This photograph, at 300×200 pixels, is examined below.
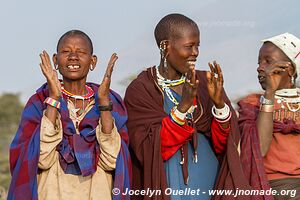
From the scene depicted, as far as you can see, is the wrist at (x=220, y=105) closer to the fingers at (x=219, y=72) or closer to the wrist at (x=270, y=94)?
the fingers at (x=219, y=72)

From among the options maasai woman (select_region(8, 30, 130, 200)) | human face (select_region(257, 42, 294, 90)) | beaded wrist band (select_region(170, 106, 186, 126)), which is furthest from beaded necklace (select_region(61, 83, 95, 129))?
human face (select_region(257, 42, 294, 90))

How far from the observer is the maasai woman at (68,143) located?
5.32 metres

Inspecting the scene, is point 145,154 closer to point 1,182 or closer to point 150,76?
point 150,76

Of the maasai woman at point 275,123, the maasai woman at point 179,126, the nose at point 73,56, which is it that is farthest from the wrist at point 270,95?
the nose at point 73,56

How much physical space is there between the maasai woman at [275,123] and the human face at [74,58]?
4.20ft

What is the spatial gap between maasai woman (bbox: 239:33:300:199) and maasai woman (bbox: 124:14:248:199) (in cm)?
13

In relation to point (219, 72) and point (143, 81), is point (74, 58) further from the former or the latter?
point (219, 72)

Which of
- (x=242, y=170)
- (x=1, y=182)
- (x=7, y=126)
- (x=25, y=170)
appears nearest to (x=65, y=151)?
(x=25, y=170)

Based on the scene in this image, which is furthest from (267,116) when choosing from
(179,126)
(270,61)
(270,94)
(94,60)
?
(94,60)

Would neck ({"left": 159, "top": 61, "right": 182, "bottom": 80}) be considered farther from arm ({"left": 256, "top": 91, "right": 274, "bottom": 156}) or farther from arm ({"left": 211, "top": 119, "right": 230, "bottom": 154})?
arm ({"left": 256, "top": 91, "right": 274, "bottom": 156})

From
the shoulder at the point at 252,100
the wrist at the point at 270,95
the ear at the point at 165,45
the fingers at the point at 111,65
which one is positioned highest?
the ear at the point at 165,45

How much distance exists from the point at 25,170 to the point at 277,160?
1.84 metres

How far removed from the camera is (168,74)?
5930mm

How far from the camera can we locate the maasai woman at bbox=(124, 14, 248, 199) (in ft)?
18.3
